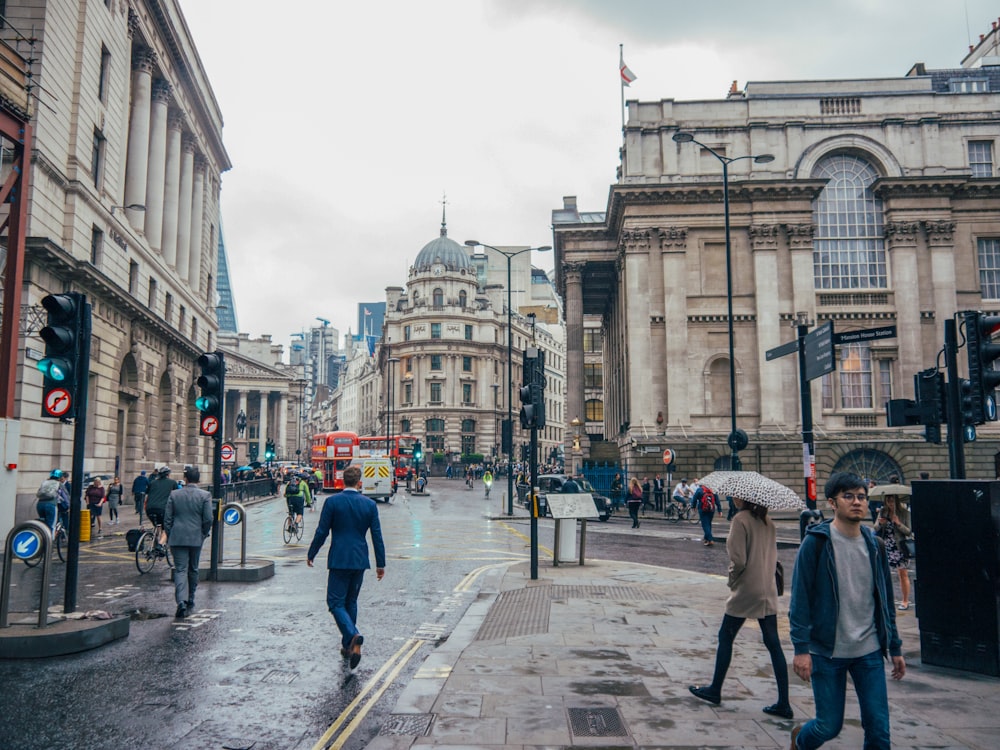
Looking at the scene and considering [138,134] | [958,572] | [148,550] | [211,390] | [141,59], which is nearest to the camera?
[958,572]

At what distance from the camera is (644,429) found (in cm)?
3875

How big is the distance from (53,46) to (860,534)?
29.4 meters

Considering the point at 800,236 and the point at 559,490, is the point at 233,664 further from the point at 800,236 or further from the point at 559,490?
the point at 800,236

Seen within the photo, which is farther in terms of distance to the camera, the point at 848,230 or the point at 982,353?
the point at 848,230

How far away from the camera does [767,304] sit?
127 feet

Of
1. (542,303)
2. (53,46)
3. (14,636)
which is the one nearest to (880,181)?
(53,46)

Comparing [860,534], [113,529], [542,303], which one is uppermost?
[542,303]

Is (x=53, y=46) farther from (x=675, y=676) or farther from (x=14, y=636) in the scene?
(x=675, y=676)

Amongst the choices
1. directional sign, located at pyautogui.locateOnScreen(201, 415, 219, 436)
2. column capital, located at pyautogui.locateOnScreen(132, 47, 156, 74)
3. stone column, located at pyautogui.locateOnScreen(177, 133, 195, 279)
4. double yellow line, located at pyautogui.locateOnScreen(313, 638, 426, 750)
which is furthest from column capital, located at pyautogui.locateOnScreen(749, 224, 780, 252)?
double yellow line, located at pyautogui.locateOnScreen(313, 638, 426, 750)

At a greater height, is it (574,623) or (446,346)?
(446,346)

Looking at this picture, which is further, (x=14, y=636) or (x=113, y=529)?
(x=113, y=529)

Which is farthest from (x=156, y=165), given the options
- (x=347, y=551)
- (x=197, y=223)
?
(x=347, y=551)

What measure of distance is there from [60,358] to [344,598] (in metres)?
4.23

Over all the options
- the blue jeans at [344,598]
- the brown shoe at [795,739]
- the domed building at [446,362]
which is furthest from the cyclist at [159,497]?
the domed building at [446,362]
